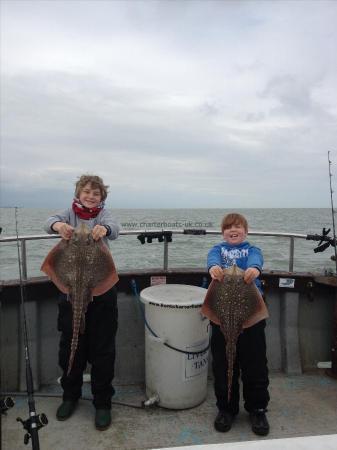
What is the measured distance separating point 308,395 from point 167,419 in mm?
1712

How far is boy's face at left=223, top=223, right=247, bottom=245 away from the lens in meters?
3.74

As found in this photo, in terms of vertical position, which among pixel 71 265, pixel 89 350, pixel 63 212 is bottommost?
pixel 89 350

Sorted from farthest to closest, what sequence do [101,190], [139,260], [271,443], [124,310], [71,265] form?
1. [139,260]
2. [124,310]
3. [101,190]
4. [71,265]
5. [271,443]

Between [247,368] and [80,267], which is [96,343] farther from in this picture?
[247,368]

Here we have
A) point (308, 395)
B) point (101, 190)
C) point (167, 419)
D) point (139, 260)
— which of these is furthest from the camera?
point (139, 260)

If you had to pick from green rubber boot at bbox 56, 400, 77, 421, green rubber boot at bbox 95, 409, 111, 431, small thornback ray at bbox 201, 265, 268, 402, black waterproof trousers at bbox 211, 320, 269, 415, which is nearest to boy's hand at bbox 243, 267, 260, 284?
small thornback ray at bbox 201, 265, 268, 402

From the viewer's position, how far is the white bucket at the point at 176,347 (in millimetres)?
4082

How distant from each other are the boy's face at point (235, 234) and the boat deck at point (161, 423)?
1.74 m

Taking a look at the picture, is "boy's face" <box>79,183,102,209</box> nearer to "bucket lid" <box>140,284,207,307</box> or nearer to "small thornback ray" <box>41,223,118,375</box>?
"small thornback ray" <box>41,223,118,375</box>

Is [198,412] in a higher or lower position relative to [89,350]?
lower

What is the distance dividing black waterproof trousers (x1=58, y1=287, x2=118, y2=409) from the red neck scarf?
75 cm

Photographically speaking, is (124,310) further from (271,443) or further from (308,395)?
(271,443)

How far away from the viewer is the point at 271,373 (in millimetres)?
5145

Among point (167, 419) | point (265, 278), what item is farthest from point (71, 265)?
point (265, 278)
